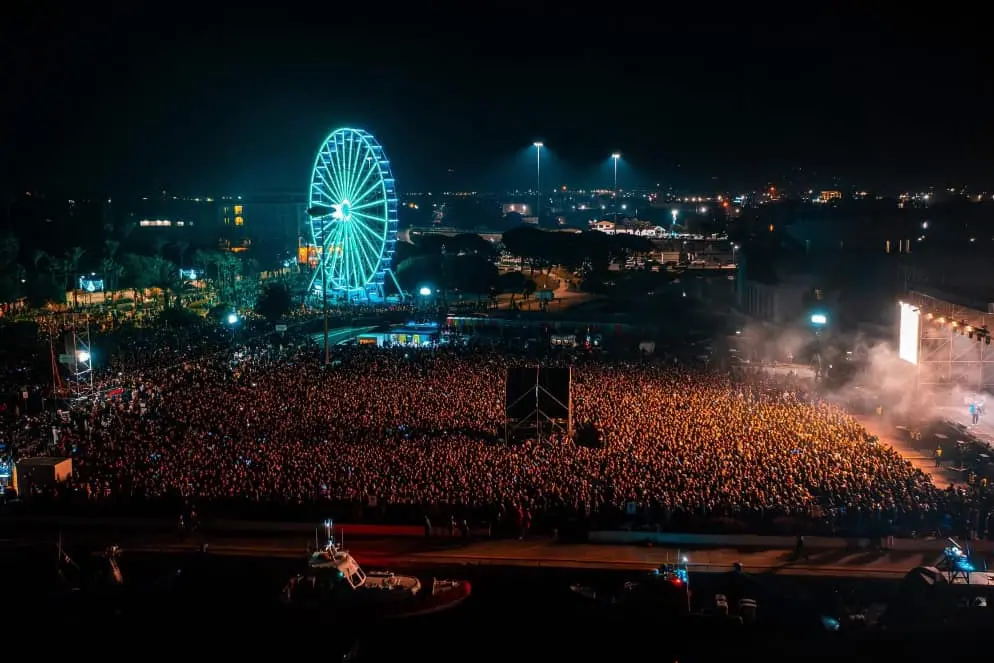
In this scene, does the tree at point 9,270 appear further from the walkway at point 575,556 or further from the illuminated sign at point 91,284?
the walkway at point 575,556

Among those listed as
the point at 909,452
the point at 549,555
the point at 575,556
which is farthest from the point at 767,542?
the point at 909,452

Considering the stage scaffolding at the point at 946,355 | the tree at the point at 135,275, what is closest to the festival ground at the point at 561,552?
the stage scaffolding at the point at 946,355

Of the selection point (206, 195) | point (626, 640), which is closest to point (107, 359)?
point (626, 640)

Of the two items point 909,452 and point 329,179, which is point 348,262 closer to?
point 329,179

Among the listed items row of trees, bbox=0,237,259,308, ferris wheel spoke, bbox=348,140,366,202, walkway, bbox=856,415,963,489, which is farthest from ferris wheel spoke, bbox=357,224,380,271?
walkway, bbox=856,415,963,489

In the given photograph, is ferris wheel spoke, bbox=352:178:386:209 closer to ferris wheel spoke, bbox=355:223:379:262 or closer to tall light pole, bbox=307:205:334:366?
ferris wheel spoke, bbox=355:223:379:262

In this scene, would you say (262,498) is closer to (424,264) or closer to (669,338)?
(669,338)

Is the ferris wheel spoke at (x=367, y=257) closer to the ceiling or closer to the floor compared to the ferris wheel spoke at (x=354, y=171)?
closer to the floor
